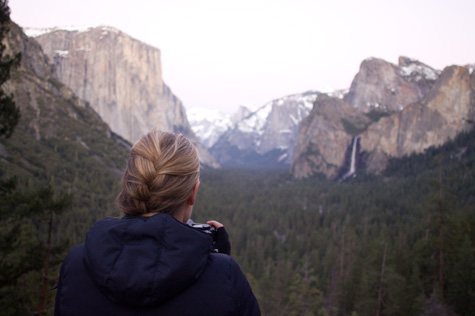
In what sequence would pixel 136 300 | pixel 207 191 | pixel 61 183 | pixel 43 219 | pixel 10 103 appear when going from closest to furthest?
pixel 136 300 < pixel 10 103 < pixel 43 219 < pixel 61 183 < pixel 207 191

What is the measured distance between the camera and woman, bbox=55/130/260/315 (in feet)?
4.87

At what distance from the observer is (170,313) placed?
1529mm

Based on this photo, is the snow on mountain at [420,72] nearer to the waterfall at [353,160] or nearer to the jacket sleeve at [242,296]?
the waterfall at [353,160]

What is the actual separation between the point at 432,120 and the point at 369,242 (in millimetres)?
A: 72230

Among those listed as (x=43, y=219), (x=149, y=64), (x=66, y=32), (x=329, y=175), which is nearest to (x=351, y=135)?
(x=329, y=175)

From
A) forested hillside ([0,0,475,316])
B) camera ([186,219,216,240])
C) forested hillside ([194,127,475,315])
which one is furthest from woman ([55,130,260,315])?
forested hillside ([194,127,475,315])

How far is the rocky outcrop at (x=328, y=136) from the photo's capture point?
118812 mm

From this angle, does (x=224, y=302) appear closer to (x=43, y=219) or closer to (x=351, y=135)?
(x=43, y=219)

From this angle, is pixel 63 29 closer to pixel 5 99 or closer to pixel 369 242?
pixel 369 242

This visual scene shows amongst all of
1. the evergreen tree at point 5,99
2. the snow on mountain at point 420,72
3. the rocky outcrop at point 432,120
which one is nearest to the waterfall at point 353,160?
the rocky outcrop at point 432,120

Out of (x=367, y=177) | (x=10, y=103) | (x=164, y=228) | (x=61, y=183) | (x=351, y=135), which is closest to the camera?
(x=164, y=228)

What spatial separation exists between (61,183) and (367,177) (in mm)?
89394

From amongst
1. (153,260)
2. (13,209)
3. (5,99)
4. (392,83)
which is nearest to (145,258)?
(153,260)

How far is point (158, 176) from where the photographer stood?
5.70ft
